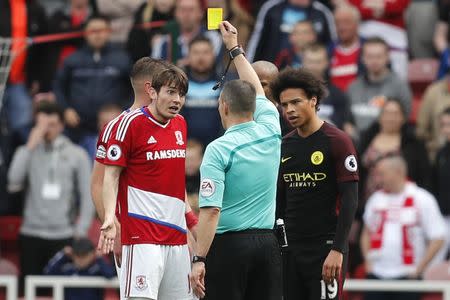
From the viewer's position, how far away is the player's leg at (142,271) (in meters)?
9.09

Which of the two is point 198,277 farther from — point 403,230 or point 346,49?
point 346,49

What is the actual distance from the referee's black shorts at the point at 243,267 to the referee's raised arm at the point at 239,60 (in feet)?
3.60

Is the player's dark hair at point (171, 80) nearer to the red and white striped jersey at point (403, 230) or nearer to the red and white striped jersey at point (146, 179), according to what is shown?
the red and white striped jersey at point (146, 179)

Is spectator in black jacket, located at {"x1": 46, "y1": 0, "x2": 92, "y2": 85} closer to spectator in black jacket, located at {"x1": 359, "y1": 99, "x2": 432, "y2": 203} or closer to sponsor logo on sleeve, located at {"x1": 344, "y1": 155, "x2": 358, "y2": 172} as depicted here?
spectator in black jacket, located at {"x1": 359, "y1": 99, "x2": 432, "y2": 203}

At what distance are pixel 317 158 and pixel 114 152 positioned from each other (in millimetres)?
1525

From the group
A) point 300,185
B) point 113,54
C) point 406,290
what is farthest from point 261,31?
point 300,185

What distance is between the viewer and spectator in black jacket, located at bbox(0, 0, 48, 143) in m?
15.5

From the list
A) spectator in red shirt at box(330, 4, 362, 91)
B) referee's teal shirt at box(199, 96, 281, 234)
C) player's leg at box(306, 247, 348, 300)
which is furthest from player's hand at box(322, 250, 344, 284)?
spectator in red shirt at box(330, 4, 362, 91)

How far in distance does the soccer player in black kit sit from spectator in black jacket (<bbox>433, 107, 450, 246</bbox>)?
169 inches

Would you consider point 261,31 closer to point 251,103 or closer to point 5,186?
point 5,186

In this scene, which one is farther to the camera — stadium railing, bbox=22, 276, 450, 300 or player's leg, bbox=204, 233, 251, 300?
stadium railing, bbox=22, 276, 450, 300

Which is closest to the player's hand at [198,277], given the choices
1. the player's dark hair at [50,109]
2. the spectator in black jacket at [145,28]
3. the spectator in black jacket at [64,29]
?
the player's dark hair at [50,109]

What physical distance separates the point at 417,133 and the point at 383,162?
155 cm

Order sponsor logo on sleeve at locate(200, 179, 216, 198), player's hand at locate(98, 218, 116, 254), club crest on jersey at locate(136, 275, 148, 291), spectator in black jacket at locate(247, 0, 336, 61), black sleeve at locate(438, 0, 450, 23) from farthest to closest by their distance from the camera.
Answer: black sleeve at locate(438, 0, 450, 23)
spectator in black jacket at locate(247, 0, 336, 61)
club crest on jersey at locate(136, 275, 148, 291)
sponsor logo on sleeve at locate(200, 179, 216, 198)
player's hand at locate(98, 218, 116, 254)
